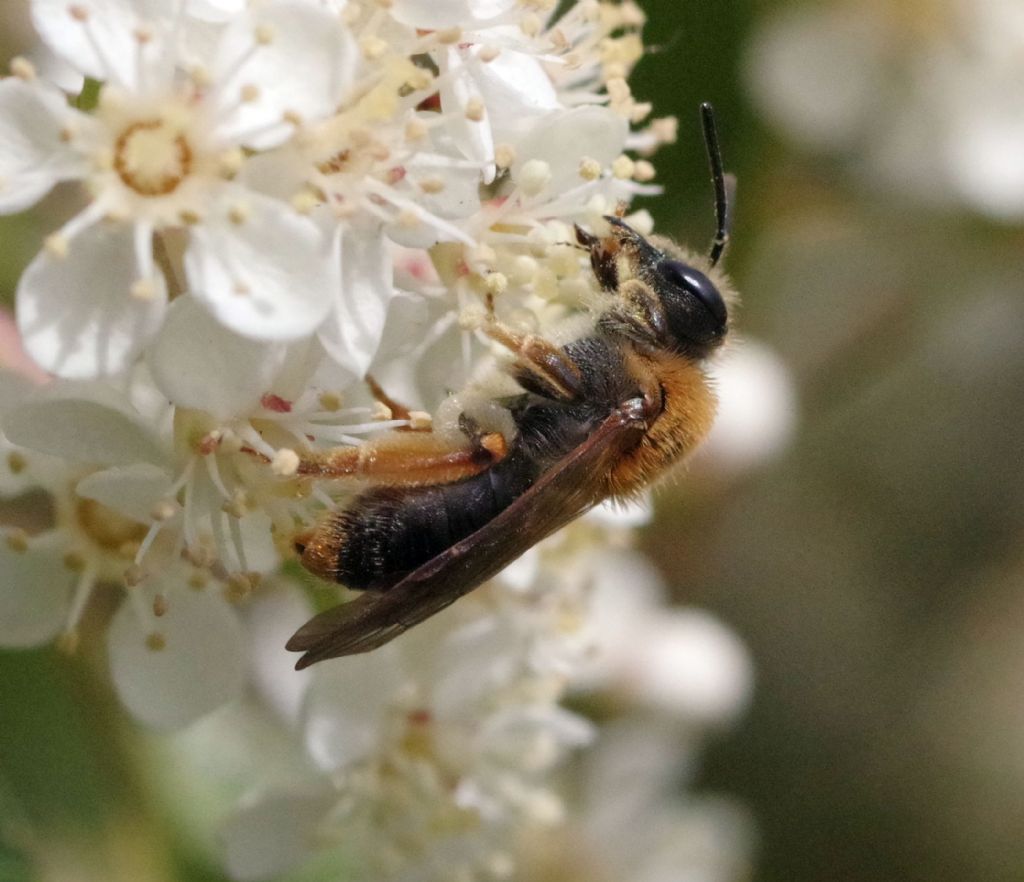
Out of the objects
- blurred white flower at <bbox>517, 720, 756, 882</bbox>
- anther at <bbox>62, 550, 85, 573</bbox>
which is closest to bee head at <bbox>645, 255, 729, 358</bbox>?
anther at <bbox>62, 550, 85, 573</bbox>

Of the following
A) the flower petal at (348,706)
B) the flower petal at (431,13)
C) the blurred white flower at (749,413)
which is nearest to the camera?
the flower petal at (431,13)

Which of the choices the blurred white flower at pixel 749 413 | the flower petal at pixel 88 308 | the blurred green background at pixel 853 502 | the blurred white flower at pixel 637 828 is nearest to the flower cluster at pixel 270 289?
the flower petal at pixel 88 308

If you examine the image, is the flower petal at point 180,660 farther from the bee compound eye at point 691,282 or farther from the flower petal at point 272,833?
the bee compound eye at point 691,282

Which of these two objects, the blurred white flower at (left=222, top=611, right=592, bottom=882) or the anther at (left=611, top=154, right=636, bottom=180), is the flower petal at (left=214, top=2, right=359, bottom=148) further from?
the blurred white flower at (left=222, top=611, right=592, bottom=882)

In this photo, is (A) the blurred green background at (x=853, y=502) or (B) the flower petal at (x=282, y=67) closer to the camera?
(B) the flower petal at (x=282, y=67)

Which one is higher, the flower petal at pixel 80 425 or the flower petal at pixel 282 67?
the flower petal at pixel 282 67

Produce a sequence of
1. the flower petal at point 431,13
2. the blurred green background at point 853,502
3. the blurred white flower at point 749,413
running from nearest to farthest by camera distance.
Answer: the flower petal at point 431,13 → the blurred green background at point 853,502 → the blurred white flower at point 749,413

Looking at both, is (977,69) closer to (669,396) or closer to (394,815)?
→ (669,396)
